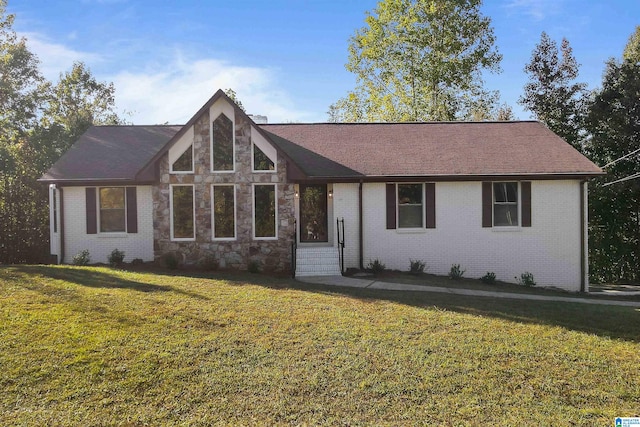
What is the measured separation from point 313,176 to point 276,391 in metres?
9.03

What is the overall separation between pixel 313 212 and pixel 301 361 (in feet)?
30.3

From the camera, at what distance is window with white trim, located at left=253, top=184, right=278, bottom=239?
13.2 metres

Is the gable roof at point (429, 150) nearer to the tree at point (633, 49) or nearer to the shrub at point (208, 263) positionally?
the shrub at point (208, 263)

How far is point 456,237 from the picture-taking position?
14.0 metres

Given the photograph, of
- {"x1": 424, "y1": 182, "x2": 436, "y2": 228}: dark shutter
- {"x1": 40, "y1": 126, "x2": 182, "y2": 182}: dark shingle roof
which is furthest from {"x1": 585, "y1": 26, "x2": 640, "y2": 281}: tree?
{"x1": 40, "y1": 126, "x2": 182, "y2": 182}: dark shingle roof

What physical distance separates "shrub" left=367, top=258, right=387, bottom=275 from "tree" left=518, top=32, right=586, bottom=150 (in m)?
14.4

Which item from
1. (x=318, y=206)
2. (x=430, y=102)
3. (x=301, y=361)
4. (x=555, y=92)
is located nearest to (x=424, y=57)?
(x=430, y=102)

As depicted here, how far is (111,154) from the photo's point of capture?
50.8ft

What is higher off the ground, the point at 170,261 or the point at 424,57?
the point at 424,57

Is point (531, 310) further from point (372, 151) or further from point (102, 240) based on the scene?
point (102, 240)

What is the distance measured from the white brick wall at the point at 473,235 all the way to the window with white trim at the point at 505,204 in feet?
1.08

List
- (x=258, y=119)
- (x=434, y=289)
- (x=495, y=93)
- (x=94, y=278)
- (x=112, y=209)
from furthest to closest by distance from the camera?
(x=495, y=93)
(x=258, y=119)
(x=112, y=209)
(x=434, y=289)
(x=94, y=278)

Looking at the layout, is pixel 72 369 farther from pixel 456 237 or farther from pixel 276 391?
pixel 456 237

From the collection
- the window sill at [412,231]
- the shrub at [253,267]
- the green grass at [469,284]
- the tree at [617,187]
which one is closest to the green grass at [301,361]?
the green grass at [469,284]
